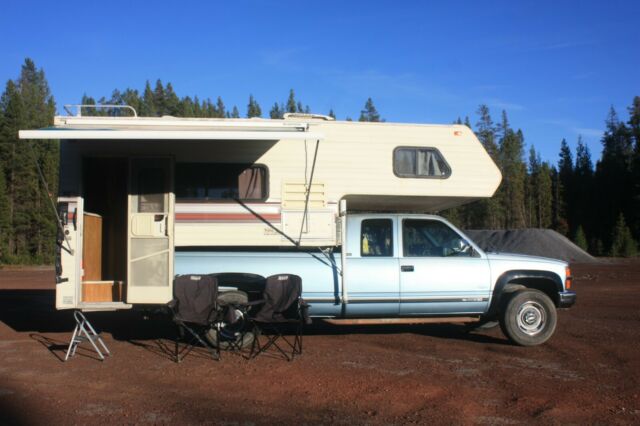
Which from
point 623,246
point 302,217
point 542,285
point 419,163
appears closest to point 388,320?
point 302,217

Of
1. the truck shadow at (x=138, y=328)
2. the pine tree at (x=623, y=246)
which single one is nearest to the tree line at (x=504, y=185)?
the pine tree at (x=623, y=246)

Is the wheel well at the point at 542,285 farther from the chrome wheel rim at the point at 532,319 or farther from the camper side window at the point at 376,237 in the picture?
the camper side window at the point at 376,237

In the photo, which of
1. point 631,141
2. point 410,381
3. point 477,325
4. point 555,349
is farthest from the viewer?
point 631,141

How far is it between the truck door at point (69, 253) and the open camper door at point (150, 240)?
0.61 meters

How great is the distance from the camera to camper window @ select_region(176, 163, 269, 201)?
812cm

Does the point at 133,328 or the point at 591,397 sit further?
the point at 133,328

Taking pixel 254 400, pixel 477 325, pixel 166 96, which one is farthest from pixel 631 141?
pixel 254 400

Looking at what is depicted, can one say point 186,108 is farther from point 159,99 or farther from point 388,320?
point 388,320

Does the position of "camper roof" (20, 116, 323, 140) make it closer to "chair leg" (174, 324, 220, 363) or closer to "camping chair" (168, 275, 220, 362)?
"camping chair" (168, 275, 220, 362)

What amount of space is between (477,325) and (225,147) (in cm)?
469

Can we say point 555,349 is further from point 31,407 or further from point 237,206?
point 31,407

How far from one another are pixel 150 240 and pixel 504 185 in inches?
2079

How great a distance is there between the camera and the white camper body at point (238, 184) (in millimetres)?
7668

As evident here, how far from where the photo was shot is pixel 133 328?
9.85 meters
